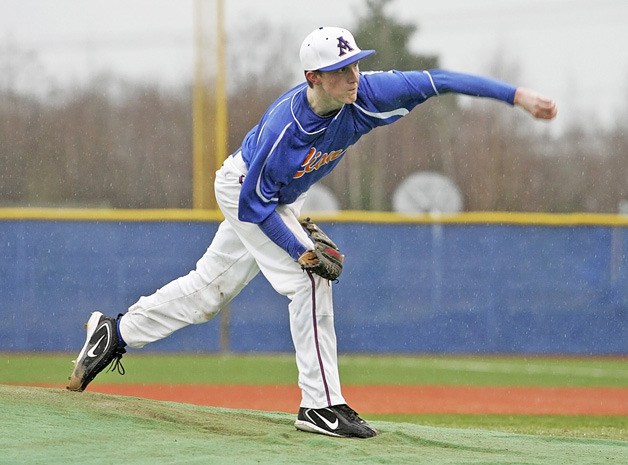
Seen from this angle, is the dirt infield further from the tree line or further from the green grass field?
the tree line

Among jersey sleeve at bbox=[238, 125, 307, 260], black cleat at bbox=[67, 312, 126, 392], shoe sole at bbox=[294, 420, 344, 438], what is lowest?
shoe sole at bbox=[294, 420, 344, 438]

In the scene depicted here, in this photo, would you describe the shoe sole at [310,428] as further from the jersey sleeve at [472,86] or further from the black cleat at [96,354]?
the jersey sleeve at [472,86]

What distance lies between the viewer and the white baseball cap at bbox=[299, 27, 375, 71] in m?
4.38

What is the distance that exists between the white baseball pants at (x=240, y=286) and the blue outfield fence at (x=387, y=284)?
7491 mm

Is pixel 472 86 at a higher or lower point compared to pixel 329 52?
lower

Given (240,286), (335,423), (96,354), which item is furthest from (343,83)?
(96,354)

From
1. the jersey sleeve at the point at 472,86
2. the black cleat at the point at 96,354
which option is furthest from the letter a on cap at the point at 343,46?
the black cleat at the point at 96,354

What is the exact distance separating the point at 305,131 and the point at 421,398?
4.96m

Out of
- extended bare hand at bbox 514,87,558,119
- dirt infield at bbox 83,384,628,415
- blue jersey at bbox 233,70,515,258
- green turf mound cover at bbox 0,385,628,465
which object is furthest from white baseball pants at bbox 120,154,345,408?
dirt infield at bbox 83,384,628,415

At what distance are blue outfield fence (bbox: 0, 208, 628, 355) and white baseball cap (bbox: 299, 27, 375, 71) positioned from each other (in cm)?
833

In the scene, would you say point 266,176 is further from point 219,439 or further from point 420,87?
point 219,439

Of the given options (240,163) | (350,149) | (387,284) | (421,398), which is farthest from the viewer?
(350,149)

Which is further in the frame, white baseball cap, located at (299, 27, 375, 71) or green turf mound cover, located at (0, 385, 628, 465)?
white baseball cap, located at (299, 27, 375, 71)

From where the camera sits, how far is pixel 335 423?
4.50 metres
